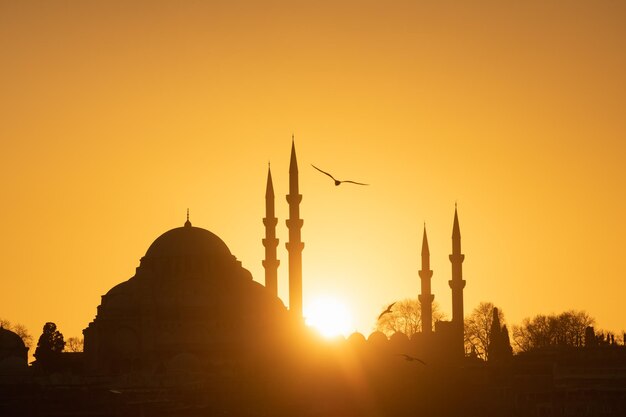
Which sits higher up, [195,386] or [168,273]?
[168,273]

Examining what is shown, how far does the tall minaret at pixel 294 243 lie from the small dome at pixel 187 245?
4714 mm

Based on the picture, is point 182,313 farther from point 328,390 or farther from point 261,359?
point 328,390

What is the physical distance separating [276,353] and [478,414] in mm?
9605

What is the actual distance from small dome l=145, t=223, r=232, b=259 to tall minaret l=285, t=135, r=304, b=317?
4.71 m

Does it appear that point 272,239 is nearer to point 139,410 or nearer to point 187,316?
point 187,316

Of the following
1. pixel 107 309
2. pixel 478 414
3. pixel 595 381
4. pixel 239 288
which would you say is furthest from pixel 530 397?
pixel 107 309

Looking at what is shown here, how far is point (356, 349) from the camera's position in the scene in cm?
7612

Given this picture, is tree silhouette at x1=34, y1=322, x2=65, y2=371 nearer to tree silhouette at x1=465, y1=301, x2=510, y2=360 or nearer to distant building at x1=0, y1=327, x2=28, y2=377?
distant building at x1=0, y1=327, x2=28, y2=377

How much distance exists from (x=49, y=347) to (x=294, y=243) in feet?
48.7

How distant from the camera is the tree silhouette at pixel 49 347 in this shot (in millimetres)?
82750

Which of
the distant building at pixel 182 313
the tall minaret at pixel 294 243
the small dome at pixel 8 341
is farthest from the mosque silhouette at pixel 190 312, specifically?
the small dome at pixel 8 341

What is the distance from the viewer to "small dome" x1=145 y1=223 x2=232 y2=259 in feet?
265

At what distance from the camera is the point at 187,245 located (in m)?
80.6

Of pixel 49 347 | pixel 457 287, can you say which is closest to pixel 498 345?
pixel 457 287
